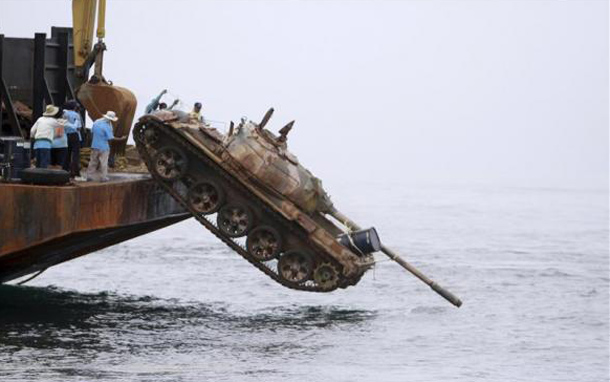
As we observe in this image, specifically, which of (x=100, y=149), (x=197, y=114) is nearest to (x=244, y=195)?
(x=197, y=114)

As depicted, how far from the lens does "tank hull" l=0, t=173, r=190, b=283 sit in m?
26.9

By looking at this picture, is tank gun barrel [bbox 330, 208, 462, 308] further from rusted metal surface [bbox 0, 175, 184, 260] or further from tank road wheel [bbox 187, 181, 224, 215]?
rusted metal surface [bbox 0, 175, 184, 260]

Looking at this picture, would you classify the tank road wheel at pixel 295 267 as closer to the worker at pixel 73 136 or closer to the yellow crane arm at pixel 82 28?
the worker at pixel 73 136

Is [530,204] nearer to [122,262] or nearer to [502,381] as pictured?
[122,262]

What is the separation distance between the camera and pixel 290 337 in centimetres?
2867

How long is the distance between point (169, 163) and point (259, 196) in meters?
1.66

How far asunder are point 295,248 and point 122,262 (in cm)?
1422

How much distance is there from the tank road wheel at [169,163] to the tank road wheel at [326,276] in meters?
2.66

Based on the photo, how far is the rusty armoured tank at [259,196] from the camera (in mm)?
27531

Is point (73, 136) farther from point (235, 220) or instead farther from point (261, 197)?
point (261, 197)

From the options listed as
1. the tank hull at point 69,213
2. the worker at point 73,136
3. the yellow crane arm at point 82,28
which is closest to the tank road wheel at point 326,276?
the tank hull at point 69,213

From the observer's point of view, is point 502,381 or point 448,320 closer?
point 502,381

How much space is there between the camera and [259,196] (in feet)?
90.6

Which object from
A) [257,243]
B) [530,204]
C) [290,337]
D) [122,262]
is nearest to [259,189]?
[257,243]
